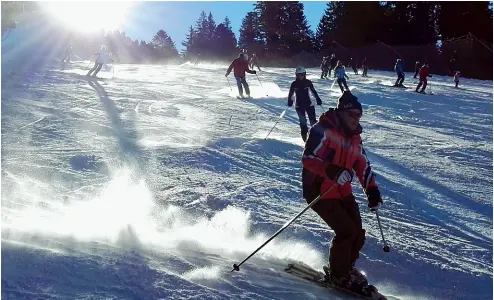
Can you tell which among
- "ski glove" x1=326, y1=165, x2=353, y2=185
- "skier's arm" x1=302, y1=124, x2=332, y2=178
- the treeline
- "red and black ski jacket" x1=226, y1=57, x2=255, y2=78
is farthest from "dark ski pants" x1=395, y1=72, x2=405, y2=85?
"ski glove" x1=326, y1=165, x2=353, y2=185

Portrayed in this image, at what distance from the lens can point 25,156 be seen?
28.2ft

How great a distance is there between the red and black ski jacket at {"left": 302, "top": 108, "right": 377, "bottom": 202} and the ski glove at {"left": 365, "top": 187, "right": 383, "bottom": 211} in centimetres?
4

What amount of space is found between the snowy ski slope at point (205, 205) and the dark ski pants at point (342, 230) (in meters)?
0.25

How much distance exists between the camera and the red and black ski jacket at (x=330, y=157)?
394 cm

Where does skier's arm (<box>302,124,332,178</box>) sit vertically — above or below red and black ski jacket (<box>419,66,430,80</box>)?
below

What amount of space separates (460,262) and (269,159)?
4.45 m

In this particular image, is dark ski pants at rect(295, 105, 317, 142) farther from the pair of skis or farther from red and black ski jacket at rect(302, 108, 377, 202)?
red and black ski jacket at rect(302, 108, 377, 202)

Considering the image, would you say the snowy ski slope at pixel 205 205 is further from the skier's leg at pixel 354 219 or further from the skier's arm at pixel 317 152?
the skier's arm at pixel 317 152

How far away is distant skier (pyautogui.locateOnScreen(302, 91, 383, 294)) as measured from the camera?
394cm

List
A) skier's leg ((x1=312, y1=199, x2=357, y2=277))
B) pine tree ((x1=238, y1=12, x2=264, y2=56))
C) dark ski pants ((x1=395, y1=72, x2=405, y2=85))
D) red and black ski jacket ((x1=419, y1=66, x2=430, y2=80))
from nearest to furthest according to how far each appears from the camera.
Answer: skier's leg ((x1=312, y1=199, x2=357, y2=277)), red and black ski jacket ((x1=419, y1=66, x2=430, y2=80)), dark ski pants ((x1=395, y1=72, x2=405, y2=85)), pine tree ((x1=238, y1=12, x2=264, y2=56))

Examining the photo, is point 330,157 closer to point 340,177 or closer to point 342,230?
point 340,177

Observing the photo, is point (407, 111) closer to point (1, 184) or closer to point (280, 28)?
point (1, 184)

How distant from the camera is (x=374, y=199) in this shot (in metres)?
4.12

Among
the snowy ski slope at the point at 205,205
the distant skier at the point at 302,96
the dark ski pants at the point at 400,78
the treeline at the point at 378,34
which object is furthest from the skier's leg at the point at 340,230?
the treeline at the point at 378,34
